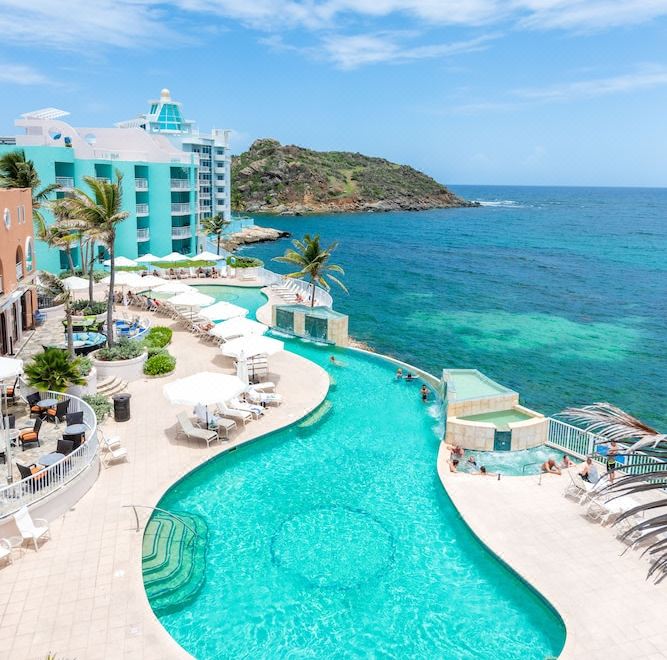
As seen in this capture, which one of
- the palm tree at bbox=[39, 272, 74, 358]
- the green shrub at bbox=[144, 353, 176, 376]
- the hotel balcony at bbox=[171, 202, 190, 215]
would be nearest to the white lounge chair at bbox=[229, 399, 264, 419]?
the green shrub at bbox=[144, 353, 176, 376]

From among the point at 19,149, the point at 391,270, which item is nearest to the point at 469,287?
the point at 391,270

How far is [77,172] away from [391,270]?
39.7 metres

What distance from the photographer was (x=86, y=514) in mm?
13938

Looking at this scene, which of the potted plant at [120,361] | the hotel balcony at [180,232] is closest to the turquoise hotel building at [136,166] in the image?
the hotel balcony at [180,232]

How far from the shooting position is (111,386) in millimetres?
21688

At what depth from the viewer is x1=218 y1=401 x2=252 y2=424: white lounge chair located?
19.5 meters

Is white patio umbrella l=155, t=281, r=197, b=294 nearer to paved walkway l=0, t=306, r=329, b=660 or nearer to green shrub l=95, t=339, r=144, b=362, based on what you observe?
green shrub l=95, t=339, r=144, b=362

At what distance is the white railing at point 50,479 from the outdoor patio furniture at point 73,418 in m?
0.44

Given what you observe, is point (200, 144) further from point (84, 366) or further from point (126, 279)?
point (84, 366)

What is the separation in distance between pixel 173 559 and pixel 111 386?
34.0 ft

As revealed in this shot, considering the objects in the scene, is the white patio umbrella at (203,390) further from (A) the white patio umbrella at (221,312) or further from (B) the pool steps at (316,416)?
(A) the white patio umbrella at (221,312)

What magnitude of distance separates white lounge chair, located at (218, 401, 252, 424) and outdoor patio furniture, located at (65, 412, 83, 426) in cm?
450

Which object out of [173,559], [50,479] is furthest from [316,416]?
[50,479]

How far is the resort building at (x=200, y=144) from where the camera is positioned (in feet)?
224
